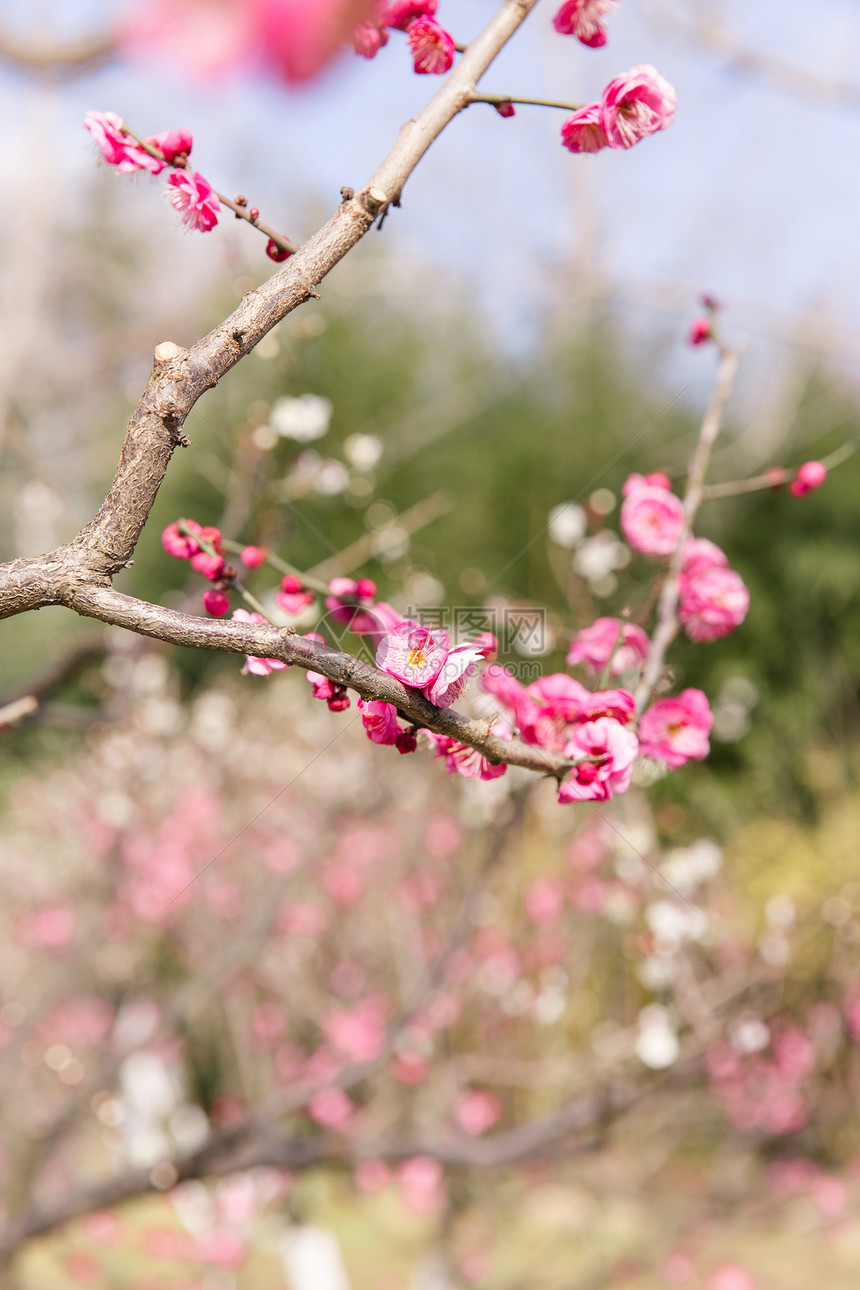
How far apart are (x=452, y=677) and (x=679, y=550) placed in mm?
519

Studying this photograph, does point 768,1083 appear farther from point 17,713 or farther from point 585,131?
point 585,131

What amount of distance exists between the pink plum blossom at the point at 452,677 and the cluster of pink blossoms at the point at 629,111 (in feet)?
1.48

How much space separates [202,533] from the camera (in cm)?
77

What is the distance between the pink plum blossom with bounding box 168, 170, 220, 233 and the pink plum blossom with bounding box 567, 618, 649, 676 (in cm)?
55

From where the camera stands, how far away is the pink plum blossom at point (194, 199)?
0.66 metres

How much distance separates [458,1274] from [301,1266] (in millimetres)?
751

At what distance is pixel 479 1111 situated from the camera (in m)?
4.54

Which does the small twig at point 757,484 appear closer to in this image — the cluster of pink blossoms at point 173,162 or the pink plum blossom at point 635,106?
the pink plum blossom at point 635,106

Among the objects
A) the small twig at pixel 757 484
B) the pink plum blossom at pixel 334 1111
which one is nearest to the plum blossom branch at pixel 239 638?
the small twig at pixel 757 484

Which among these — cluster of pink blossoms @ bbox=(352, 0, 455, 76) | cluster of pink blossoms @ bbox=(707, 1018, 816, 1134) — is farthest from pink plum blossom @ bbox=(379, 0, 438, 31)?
cluster of pink blossoms @ bbox=(707, 1018, 816, 1134)

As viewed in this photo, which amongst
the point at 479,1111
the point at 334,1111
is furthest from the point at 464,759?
the point at 479,1111

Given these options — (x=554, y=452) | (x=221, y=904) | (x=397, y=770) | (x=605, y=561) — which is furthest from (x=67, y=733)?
(x=605, y=561)

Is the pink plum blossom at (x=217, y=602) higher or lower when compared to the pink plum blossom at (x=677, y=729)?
higher

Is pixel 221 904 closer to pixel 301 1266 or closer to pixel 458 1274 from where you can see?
pixel 301 1266
